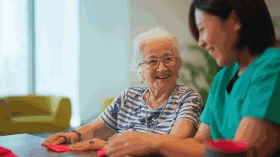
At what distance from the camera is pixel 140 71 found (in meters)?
1.54

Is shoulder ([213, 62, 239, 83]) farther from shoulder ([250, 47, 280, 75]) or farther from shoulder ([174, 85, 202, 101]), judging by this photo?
shoulder ([174, 85, 202, 101])

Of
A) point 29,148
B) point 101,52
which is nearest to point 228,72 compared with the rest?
point 29,148

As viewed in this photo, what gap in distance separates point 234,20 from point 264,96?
9.4 inches

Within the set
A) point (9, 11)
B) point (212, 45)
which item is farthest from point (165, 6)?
point (212, 45)

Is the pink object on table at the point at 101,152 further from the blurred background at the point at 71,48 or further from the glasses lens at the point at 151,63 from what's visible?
the blurred background at the point at 71,48

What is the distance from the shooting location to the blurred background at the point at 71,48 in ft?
16.2

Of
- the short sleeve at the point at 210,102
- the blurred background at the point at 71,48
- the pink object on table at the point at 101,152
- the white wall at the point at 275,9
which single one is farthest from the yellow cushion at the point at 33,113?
the white wall at the point at 275,9

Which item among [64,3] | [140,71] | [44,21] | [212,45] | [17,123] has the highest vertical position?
[64,3]

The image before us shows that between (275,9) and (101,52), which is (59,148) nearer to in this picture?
(275,9)

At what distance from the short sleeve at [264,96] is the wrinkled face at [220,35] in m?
0.11

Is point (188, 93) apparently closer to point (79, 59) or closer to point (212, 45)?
point (212, 45)

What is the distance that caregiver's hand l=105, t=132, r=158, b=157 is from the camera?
0.69 metres

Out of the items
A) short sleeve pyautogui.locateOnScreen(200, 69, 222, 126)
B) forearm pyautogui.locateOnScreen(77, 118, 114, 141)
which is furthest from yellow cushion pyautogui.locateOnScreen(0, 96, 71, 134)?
short sleeve pyautogui.locateOnScreen(200, 69, 222, 126)

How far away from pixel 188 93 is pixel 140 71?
13.7 inches
